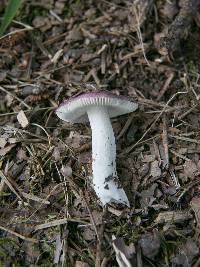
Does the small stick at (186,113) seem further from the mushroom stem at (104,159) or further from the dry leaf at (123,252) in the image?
the dry leaf at (123,252)

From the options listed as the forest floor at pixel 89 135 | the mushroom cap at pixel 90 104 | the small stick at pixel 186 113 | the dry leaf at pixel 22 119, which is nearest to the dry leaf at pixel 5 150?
the forest floor at pixel 89 135

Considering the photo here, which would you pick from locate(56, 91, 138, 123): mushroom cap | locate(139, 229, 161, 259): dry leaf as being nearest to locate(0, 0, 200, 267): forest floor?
locate(139, 229, 161, 259): dry leaf

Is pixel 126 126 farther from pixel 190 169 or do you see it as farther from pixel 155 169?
pixel 190 169

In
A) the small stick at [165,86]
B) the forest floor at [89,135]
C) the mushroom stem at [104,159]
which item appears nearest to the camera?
the forest floor at [89,135]

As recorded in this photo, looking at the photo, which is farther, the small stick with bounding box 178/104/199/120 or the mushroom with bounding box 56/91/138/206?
the small stick with bounding box 178/104/199/120

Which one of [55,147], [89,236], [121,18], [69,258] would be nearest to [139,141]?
[55,147]

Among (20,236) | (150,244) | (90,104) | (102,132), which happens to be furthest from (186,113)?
(20,236)

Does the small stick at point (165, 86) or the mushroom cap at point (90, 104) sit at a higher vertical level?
the mushroom cap at point (90, 104)

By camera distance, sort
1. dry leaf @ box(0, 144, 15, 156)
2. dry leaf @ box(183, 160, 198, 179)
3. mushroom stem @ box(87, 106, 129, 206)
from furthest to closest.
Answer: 1. dry leaf @ box(0, 144, 15, 156)
2. dry leaf @ box(183, 160, 198, 179)
3. mushroom stem @ box(87, 106, 129, 206)

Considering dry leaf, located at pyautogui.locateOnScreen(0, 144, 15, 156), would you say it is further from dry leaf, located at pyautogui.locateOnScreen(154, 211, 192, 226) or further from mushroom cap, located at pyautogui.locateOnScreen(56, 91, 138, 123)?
dry leaf, located at pyautogui.locateOnScreen(154, 211, 192, 226)
